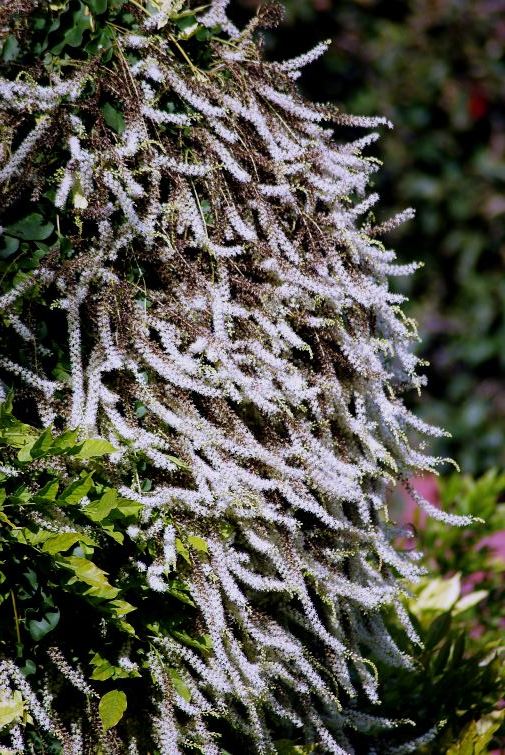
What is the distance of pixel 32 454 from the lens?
1339mm

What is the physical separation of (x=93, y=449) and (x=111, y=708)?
0.38 meters

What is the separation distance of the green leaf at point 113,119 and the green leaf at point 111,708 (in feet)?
2.84

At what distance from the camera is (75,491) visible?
4.46ft

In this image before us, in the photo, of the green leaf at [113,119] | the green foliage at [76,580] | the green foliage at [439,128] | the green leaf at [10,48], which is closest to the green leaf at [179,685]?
the green foliage at [76,580]

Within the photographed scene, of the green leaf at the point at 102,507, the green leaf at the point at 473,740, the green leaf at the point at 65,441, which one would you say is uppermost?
the green leaf at the point at 65,441

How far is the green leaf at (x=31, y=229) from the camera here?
1.50m

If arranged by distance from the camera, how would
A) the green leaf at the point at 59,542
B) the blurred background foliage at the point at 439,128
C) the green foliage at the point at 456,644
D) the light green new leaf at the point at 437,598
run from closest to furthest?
1. the green leaf at the point at 59,542
2. the green foliage at the point at 456,644
3. the light green new leaf at the point at 437,598
4. the blurred background foliage at the point at 439,128

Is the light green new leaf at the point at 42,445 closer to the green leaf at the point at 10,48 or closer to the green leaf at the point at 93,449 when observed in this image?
the green leaf at the point at 93,449

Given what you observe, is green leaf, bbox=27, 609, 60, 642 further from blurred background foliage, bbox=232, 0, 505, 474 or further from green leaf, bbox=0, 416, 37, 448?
blurred background foliage, bbox=232, 0, 505, 474

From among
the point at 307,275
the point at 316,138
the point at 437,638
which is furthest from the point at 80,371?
the point at 437,638

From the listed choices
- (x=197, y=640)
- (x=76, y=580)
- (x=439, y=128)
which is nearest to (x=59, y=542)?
(x=76, y=580)

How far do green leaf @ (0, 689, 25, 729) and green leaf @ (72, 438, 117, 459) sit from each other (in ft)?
1.16

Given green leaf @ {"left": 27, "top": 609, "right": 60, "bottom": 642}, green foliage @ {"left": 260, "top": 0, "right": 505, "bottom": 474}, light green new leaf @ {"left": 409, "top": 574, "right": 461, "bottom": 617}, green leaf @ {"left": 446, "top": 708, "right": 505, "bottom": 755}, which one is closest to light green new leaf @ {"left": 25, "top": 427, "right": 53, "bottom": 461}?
green leaf @ {"left": 27, "top": 609, "right": 60, "bottom": 642}

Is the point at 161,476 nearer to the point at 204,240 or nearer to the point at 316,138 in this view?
the point at 204,240
